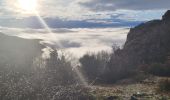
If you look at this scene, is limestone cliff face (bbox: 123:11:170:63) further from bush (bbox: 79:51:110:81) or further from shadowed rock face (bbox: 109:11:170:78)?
bush (bbox: 79:51:110:81)

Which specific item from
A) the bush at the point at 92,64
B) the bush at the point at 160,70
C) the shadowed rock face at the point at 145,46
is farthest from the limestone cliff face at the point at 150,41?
the bush at the point at 160,70

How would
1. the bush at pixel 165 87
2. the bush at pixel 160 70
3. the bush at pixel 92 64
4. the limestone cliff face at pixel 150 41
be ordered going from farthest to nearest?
the bush at pixel 92 64 < the limestone cliff face at pixel 150 41 < the bush at pixel 160 70 < the bush at pixel 165 87

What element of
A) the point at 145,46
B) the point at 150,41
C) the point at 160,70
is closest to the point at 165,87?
the point at 160,70

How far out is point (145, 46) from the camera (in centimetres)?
11619

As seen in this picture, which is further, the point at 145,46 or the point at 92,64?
the point at 92,64

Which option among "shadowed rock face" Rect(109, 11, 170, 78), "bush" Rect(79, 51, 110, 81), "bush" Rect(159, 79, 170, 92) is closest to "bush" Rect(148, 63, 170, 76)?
"shadowed rock face" Rect(109, 11, 170, 78)

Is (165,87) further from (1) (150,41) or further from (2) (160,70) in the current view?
(1) (150,41)

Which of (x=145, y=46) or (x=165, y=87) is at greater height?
(x=165, y=87)

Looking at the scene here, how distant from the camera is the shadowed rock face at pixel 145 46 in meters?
106

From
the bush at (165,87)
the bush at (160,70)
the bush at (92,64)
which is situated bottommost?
the bush at (92,64)

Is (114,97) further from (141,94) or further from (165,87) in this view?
(165,87)

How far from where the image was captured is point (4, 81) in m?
28.3

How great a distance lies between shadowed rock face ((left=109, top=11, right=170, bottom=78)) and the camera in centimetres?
10550

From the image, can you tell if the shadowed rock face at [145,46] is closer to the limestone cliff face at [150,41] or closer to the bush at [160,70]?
the limestone cliff face at [150,41]
